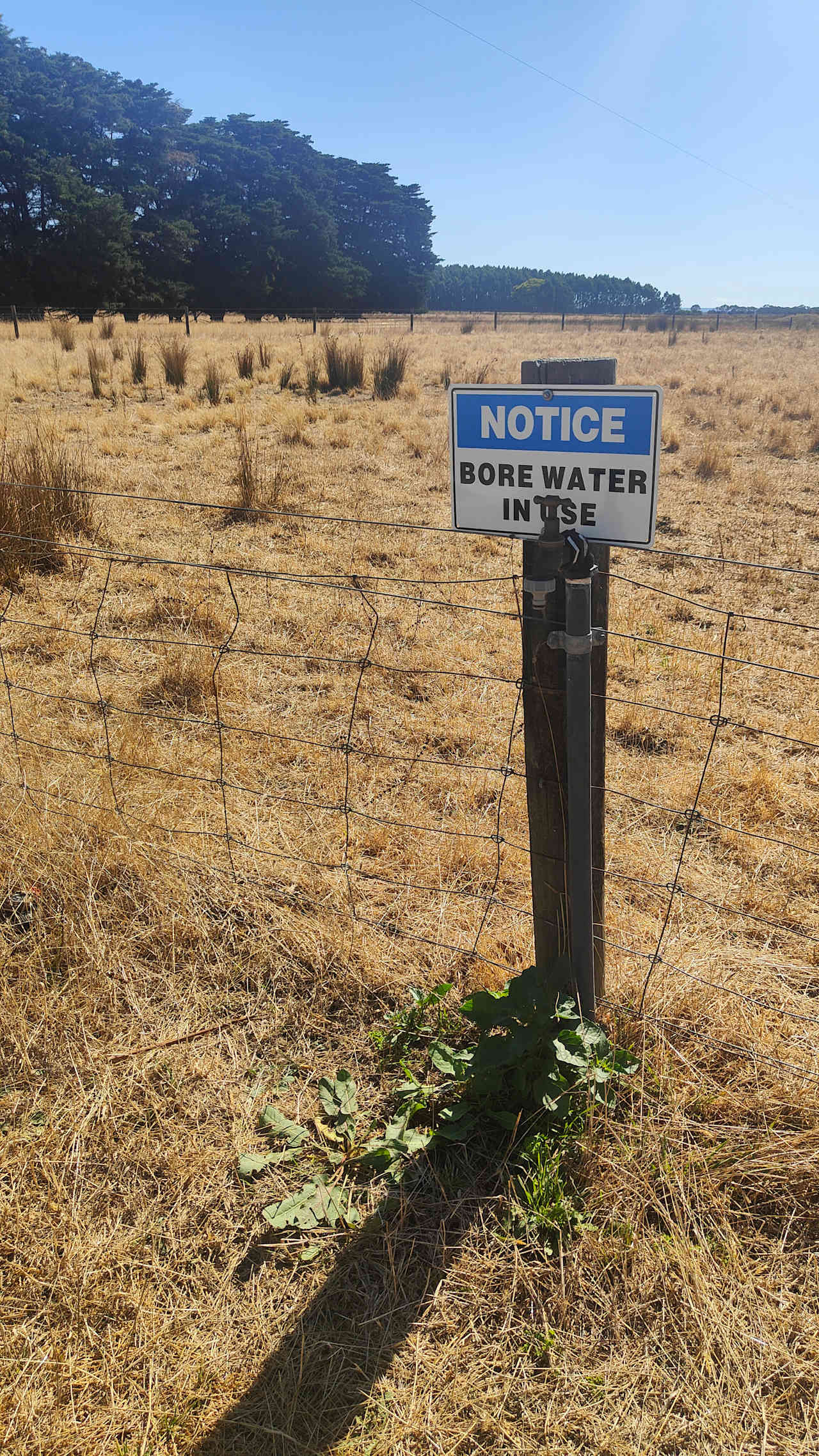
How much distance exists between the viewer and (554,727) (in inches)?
75.4

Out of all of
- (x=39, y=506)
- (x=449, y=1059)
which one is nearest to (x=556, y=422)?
(x=449, y=1059)

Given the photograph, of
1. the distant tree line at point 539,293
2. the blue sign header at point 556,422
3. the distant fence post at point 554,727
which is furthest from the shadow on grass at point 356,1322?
the distant tree line at point 539,293

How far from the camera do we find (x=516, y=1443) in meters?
1.47

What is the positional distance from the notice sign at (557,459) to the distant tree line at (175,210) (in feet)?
122

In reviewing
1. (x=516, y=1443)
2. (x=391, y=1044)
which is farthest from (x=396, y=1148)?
(x=516, y=1443)

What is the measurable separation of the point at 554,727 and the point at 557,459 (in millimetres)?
542

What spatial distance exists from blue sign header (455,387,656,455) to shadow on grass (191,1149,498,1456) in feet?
4.75

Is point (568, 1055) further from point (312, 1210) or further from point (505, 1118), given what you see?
point (312, 1210)

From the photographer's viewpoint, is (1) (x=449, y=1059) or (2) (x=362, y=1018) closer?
(1) (x=449, y=1059)

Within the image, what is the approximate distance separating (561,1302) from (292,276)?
50384 millimetres

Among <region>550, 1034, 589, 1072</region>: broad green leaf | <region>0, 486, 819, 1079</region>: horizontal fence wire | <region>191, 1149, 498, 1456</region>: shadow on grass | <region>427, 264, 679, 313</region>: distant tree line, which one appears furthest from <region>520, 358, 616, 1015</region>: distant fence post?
<region>427, 264, 679, 313</region>: distant tree line

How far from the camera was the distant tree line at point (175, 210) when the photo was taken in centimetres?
3456

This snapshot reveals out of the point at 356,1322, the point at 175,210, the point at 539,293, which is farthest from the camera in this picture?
the point at 539,293

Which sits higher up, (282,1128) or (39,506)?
(39,506)
